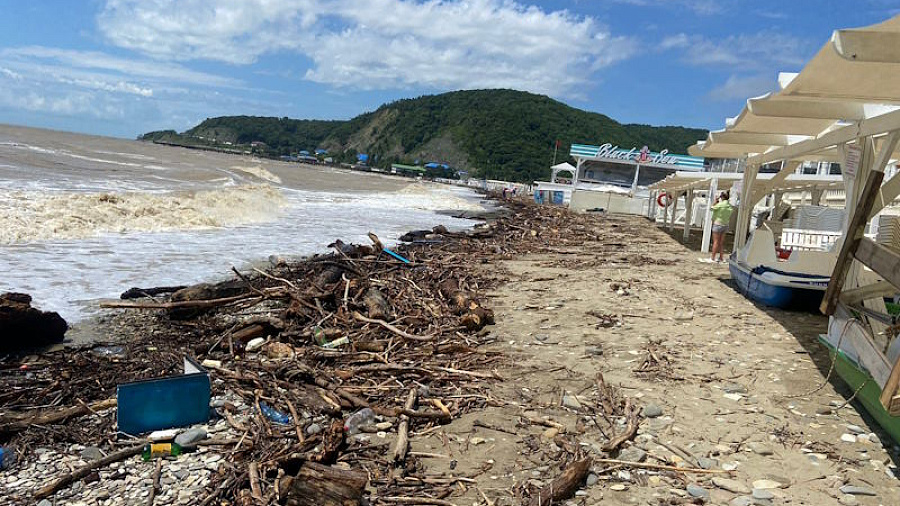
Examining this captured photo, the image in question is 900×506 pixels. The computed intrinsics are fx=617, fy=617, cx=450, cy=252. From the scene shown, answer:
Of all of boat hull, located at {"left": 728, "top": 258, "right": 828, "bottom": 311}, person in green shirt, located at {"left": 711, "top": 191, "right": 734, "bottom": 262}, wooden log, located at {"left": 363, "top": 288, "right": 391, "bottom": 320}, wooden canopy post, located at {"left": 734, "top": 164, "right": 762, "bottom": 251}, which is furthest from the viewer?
person in green shirt, located at {"left": 711, "top": 191, "right": 734, "bottom": 262}

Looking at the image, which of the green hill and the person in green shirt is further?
the green hill

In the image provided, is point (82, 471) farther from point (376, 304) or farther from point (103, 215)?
point (103, 215)

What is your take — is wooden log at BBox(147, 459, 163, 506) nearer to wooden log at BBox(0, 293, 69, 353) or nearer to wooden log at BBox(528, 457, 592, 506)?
wooden log at BBox(528, 457, 592, 506)

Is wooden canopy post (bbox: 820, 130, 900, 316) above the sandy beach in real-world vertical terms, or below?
above

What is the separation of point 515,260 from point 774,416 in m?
10.5

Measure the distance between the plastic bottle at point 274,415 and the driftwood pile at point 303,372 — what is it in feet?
0.21

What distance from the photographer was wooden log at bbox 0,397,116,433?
4.85m

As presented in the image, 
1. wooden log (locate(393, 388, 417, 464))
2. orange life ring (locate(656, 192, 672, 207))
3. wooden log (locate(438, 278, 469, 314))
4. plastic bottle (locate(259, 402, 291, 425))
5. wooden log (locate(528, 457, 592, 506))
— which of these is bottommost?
plastic bottle (locate(259, 402, 291, 425))

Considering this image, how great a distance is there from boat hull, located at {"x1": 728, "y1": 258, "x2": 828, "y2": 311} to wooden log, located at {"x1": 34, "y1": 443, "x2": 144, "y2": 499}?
862 cm

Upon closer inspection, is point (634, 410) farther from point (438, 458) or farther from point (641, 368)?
point (438, 458)

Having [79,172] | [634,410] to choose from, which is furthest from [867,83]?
[79,172]

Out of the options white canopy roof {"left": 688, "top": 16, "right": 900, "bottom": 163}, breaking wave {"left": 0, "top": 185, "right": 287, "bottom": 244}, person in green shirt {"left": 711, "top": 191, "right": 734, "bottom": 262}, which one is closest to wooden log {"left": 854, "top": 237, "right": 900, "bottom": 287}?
white canopy roof {"left": 688, "top": 16, "right": 900, "bottom": 163}

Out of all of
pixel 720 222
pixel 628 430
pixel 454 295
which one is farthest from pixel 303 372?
pixel 720 222

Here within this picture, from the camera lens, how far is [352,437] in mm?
4957
